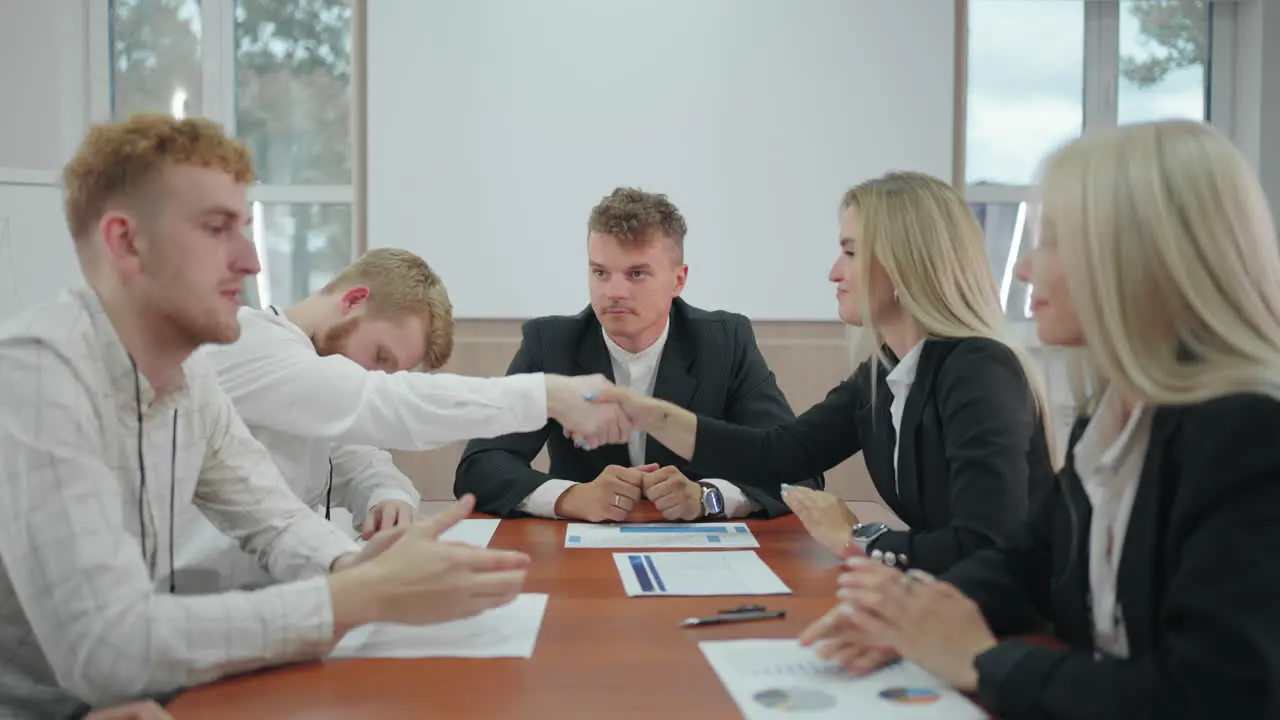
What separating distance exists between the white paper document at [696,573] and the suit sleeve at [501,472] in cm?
55

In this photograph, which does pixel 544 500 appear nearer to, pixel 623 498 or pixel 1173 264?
pixel 623 498

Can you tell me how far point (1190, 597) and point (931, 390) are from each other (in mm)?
990

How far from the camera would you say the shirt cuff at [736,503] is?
231 cm

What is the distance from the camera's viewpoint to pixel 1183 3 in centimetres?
460

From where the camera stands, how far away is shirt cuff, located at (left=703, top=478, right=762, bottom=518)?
7.59 ft

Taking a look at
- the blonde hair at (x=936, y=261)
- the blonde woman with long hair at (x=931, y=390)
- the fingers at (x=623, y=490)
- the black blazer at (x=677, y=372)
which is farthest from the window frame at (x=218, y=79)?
the blonde hair at (x=936, y=261)

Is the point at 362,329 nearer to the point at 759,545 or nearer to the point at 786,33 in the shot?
the point at 759,545

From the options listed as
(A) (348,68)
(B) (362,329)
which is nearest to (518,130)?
(A) (348,68)

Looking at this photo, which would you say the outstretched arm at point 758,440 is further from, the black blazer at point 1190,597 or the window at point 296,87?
the window at point 296,87

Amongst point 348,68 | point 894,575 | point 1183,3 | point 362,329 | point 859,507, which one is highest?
point 1183,3

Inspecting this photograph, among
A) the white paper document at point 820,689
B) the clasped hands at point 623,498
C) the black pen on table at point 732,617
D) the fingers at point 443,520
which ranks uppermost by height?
the fingers at point 443,520

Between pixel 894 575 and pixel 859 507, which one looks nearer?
pixel 894 575

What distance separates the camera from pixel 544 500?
2.29 m

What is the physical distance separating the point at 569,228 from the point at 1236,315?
3247 millimetres
